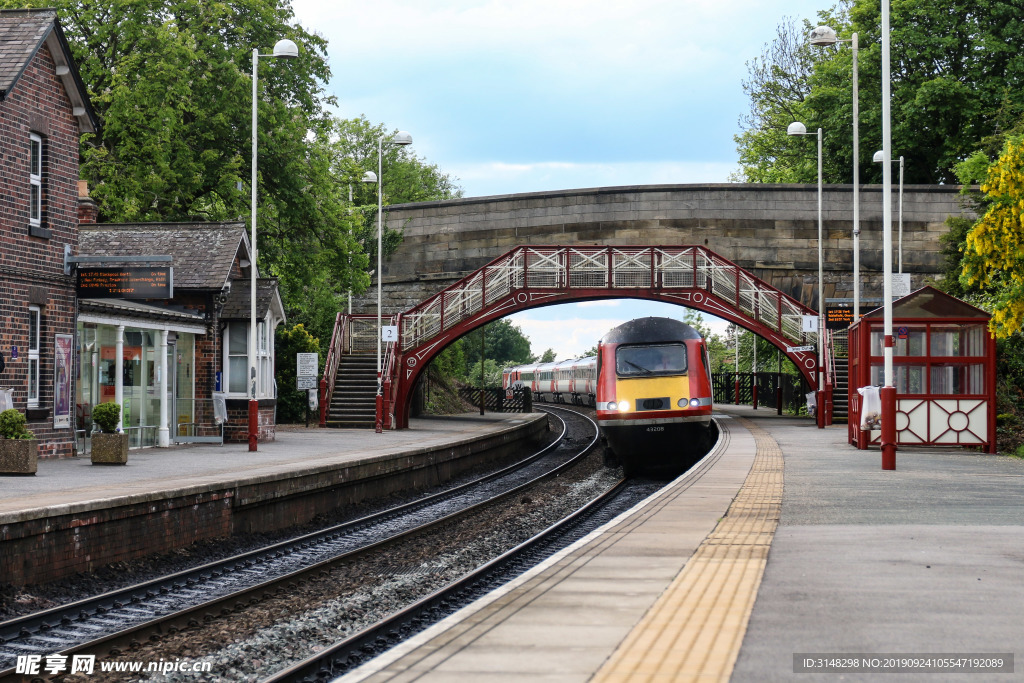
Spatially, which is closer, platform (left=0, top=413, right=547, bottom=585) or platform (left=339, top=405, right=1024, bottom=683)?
platform (left=339, top=405, right=1024, bottom=683)

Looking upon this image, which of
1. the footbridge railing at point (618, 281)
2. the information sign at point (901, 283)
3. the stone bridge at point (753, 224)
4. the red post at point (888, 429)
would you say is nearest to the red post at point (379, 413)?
the footbridge railing at point (618, 281)

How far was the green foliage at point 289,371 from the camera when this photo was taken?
3825cm

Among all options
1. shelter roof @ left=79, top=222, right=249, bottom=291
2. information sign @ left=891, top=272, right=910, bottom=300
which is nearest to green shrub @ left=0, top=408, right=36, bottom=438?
shelter roof @ left=79, top=222, right=249, bottom=291

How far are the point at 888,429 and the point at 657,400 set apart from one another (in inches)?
290

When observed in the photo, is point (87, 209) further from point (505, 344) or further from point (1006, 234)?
point (505, 344)


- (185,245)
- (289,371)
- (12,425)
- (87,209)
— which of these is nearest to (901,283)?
(185,245)

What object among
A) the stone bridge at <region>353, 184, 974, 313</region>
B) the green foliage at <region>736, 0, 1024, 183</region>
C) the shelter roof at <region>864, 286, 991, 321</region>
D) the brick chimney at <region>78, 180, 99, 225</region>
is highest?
the green foliage at <region>736, 0, 1024, 183</region>

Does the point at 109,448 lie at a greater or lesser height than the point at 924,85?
lesser

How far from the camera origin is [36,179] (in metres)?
21.3

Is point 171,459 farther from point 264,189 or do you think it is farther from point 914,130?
point 914,130

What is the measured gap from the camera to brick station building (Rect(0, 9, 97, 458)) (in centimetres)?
1984

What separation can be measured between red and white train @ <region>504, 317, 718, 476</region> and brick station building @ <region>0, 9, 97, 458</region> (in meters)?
11.0

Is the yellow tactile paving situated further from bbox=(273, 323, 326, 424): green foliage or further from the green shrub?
bbox=(273, 323, 326, 424): green foliage

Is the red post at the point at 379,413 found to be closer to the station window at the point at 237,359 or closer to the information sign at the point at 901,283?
the station window at the point at 237,359
